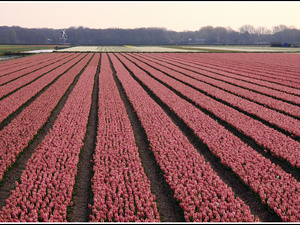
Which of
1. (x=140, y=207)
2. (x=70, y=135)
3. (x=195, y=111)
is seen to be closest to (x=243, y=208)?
(x=140, y=207)

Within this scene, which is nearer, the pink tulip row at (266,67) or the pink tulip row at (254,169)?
the pink tulip row at (254,169)


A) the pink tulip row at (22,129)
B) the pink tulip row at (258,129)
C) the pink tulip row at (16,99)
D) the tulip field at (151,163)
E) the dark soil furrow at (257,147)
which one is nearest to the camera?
the tulip field at (151,163)

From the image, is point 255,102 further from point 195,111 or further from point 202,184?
point 202,184

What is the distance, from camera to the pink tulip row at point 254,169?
6.20 meters

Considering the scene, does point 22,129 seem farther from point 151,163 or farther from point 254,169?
point 254,169

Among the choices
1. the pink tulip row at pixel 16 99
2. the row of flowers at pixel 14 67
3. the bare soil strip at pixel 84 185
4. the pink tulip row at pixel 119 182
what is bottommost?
the bare soil strip at pixel 84 185

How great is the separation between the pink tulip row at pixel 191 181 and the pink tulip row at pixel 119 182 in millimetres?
807

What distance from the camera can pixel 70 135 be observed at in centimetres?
1038

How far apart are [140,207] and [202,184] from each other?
2.02m

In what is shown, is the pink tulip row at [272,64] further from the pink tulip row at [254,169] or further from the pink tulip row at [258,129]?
the pink tulip row at [254,169]

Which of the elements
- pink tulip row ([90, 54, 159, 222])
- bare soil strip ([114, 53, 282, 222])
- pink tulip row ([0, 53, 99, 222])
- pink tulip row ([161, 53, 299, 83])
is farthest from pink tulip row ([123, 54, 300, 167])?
pink tulip row ([161, 53, 299, 83])

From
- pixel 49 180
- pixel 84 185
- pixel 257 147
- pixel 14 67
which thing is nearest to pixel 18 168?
pixel 49 180

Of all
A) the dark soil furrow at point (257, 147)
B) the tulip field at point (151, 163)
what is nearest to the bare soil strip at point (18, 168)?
the tulip field at point (151, 163)

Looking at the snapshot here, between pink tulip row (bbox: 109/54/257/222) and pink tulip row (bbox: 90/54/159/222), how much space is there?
2.65 ft
